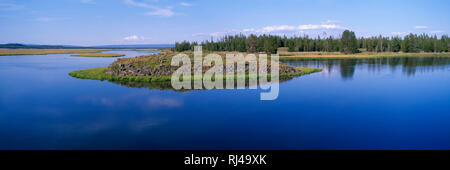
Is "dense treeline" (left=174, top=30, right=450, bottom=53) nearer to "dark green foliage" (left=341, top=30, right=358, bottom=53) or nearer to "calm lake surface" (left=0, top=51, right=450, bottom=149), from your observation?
"dark green foliage" (left=341, top=30, right=358, bottom=53)

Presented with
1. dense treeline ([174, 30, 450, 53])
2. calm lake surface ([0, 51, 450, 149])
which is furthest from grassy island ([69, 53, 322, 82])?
dense treeline ([174, 30, 450, 53])

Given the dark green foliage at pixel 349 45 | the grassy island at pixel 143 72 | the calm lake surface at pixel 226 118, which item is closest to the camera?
the calm lake surface at pixel 226 118

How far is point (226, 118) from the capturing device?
67.4ft

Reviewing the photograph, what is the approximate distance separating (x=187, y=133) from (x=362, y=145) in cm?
907

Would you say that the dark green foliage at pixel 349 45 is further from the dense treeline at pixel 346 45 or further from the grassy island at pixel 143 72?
the grassy island at pixel 143 72

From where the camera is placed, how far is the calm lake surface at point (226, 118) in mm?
15930

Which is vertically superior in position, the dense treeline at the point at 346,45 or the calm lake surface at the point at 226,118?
the dense treeline at the point at 346,45

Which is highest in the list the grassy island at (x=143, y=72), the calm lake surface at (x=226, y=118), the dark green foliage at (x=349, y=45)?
the dark green foliage at (x=349, y=45)

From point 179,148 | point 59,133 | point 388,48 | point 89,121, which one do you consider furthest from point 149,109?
point 388,48

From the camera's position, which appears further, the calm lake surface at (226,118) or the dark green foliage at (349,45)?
the dark green foliage at (349,45)

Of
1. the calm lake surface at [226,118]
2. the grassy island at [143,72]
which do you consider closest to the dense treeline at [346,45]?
the grassy island at [143,72]

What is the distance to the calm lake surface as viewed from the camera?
52.3ft

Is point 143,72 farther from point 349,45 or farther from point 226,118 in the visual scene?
point 349,45
